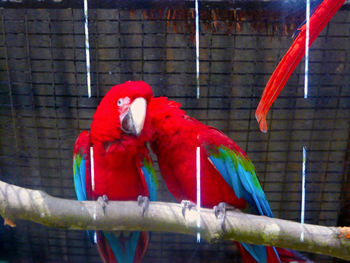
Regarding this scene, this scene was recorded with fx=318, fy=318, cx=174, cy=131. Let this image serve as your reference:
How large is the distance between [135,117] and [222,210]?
35 centimetres

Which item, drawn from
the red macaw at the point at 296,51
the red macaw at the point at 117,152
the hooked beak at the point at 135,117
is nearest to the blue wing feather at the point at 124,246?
the red macaw at the point at 117,152

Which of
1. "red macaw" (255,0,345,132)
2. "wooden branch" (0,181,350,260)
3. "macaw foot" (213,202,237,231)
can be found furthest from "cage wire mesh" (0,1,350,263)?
"wooden branch" (0,181,350,260)

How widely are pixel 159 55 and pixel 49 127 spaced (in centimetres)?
59

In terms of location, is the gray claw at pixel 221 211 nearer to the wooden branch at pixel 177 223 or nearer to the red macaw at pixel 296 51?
the wooden branch at pixel 177 223

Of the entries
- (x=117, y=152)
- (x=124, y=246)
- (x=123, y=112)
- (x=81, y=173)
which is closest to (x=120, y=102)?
(x=123, y=112)

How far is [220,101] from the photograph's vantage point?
1.38 m

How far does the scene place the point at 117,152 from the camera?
0.92 m

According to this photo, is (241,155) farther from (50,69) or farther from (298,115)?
(50,69)

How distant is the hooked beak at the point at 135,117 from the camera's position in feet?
2.87

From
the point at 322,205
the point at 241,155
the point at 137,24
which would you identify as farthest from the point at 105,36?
the point at 322,205

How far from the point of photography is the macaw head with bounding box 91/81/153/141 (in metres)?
0.88

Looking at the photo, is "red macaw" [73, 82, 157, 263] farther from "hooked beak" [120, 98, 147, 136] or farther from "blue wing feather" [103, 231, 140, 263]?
"blue wing feather" [103, 231, 140, 263]

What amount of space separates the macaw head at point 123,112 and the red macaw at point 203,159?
1.6 inches

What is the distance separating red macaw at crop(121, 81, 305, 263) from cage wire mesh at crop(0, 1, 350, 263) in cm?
44
